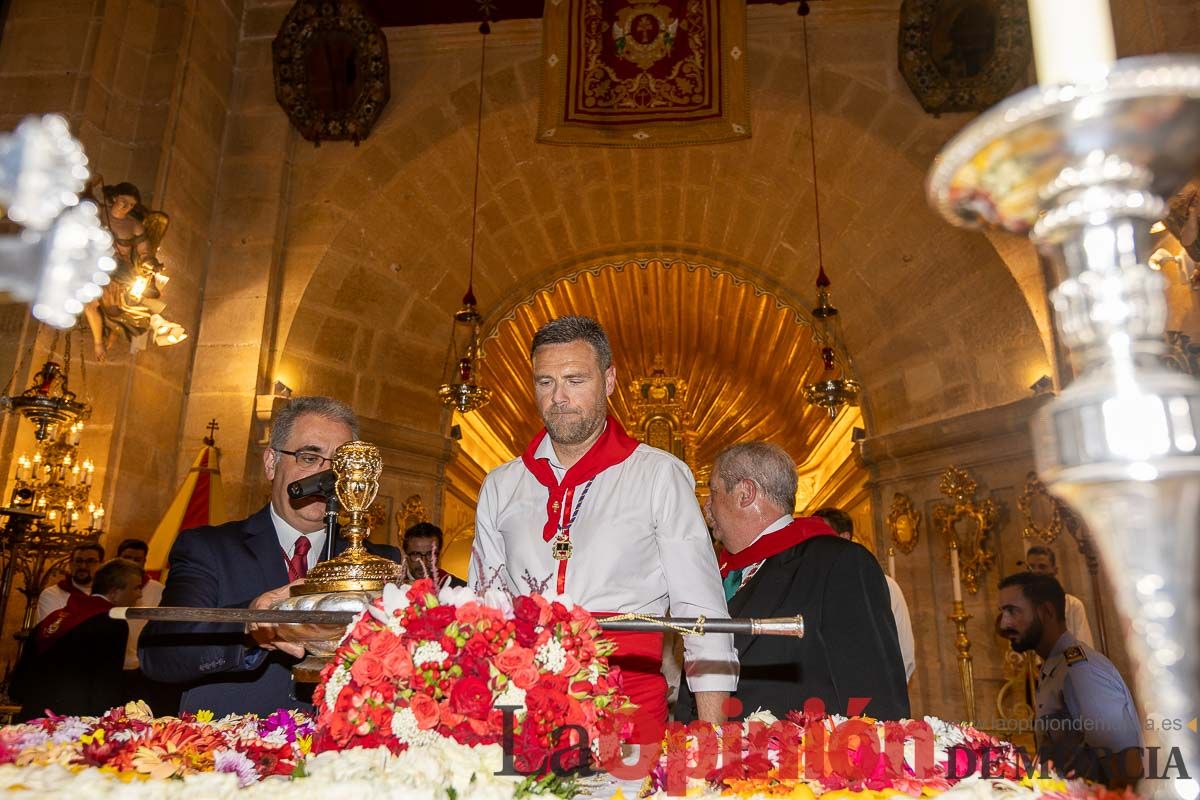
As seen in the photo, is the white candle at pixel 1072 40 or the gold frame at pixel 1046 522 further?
the gold frame at pixel 1046 522

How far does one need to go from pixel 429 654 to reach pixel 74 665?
11.6ft

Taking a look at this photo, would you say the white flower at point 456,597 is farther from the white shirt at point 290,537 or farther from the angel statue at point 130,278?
the angel statue at point 130,278

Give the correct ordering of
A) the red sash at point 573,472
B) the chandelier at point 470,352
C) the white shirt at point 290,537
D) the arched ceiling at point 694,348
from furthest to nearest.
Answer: the arched ceiling at point 694,348 < the chandelier at point 470,352 < the white shirt at point 290,537 < the red sash at point 573,472

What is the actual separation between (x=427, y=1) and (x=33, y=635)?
19.3ft

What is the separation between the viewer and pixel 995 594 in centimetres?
668

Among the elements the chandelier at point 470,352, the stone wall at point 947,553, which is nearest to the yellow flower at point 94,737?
the chandelier at point 470,352

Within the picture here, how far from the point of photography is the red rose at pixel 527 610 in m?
1.34

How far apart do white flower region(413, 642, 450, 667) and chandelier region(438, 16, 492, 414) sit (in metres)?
5.79

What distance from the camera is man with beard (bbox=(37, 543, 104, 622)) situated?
4.89m

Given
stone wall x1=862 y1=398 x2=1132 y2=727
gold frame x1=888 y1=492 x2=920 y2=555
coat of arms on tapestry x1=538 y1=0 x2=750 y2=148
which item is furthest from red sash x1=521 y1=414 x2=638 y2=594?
gold frame x1=888 y1=492 x2=920 y2=555

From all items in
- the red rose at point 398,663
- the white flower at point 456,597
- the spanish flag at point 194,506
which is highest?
the spanish flag at point 194,506

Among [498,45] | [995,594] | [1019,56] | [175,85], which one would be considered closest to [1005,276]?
[1019,56]

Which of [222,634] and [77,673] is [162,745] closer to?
[222,634]

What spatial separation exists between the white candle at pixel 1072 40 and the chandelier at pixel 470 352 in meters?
6.41
